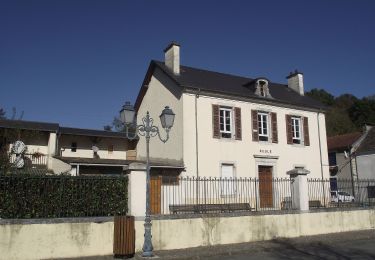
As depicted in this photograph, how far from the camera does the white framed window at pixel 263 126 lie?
22.8 meters

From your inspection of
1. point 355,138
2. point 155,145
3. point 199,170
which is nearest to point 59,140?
point 155,145

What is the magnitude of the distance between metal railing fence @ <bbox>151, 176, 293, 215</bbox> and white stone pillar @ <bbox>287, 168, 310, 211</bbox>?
211 millimetres

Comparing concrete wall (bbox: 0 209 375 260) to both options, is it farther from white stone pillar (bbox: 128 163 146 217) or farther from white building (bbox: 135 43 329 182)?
white building (bbox: 135 43 329 182)

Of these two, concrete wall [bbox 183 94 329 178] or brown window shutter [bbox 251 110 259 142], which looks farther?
brown window shutter [bbox 251 110 259 142]

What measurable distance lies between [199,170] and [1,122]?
43.4 feet

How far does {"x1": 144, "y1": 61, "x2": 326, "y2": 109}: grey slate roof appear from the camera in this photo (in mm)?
21312

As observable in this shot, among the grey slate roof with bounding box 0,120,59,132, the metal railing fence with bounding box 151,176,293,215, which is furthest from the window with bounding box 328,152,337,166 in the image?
the grey slate roof with bounding box 0,120,59,132

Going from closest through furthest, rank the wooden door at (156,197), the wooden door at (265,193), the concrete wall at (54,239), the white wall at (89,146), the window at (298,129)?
1. the concrete wall at (54,239)
2. the wooden door at (156,197)
3. the wooden door at (265,193)
4. the window at (298,129)
5. the white wall at (89,146)

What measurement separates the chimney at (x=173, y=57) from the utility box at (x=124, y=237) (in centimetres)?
1267

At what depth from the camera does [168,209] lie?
13.0m

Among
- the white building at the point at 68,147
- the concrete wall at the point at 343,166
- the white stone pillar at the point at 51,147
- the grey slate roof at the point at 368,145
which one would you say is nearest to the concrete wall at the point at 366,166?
the grey slate roof at the point at 368,145

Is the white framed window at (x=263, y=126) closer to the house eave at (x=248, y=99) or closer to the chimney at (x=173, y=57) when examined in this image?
the house eave at (x=248, y=99)

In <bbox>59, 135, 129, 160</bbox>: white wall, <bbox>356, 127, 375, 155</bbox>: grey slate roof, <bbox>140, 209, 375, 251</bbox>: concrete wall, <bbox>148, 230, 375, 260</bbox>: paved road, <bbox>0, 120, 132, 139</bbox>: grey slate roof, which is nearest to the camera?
<bbox>148, 230, 375, 260</bbox>: paved road

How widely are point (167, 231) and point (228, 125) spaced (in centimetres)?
1100
